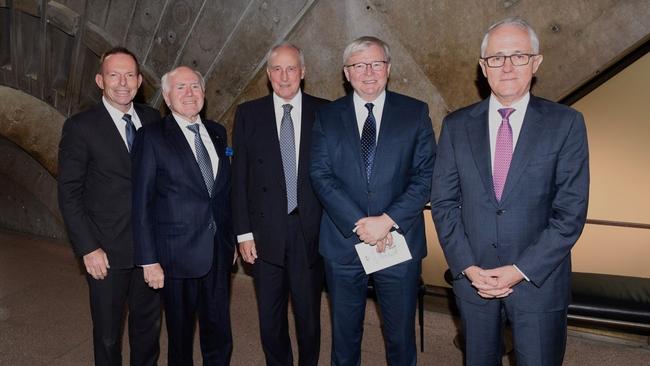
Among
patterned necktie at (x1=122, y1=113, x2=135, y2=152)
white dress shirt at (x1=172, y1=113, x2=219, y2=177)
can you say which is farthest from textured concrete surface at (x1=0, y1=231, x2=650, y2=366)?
patterned necktie at (x1=122, y1=113, x2=135, y2=152)

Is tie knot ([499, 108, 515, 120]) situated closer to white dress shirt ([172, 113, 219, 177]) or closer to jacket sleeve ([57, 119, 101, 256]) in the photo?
white dress shirt ([172, 113, 219, 177])

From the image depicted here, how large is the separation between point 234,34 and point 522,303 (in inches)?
110

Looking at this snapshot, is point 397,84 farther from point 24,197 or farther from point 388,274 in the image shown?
point 24,197

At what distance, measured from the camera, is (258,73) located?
154 inches

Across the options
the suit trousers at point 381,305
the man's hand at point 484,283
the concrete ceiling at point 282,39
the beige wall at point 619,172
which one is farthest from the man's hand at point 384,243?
the beige wall at point 619,172

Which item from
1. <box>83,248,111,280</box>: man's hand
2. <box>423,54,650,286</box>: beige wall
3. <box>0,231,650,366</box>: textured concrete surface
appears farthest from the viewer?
<box>423,54,650,286</box>: beige wall

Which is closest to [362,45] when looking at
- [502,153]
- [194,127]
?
[502,153]

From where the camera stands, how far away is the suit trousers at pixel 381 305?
7.89ft

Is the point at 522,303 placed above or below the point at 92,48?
below

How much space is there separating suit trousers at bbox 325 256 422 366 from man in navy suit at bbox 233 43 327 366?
192 millimetres

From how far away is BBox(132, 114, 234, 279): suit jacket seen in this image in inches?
93.8

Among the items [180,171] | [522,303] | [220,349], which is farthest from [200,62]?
[522,303]

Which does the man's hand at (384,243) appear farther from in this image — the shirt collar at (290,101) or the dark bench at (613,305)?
the dark bench at (613,305)

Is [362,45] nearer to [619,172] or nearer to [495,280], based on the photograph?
[495,280]
